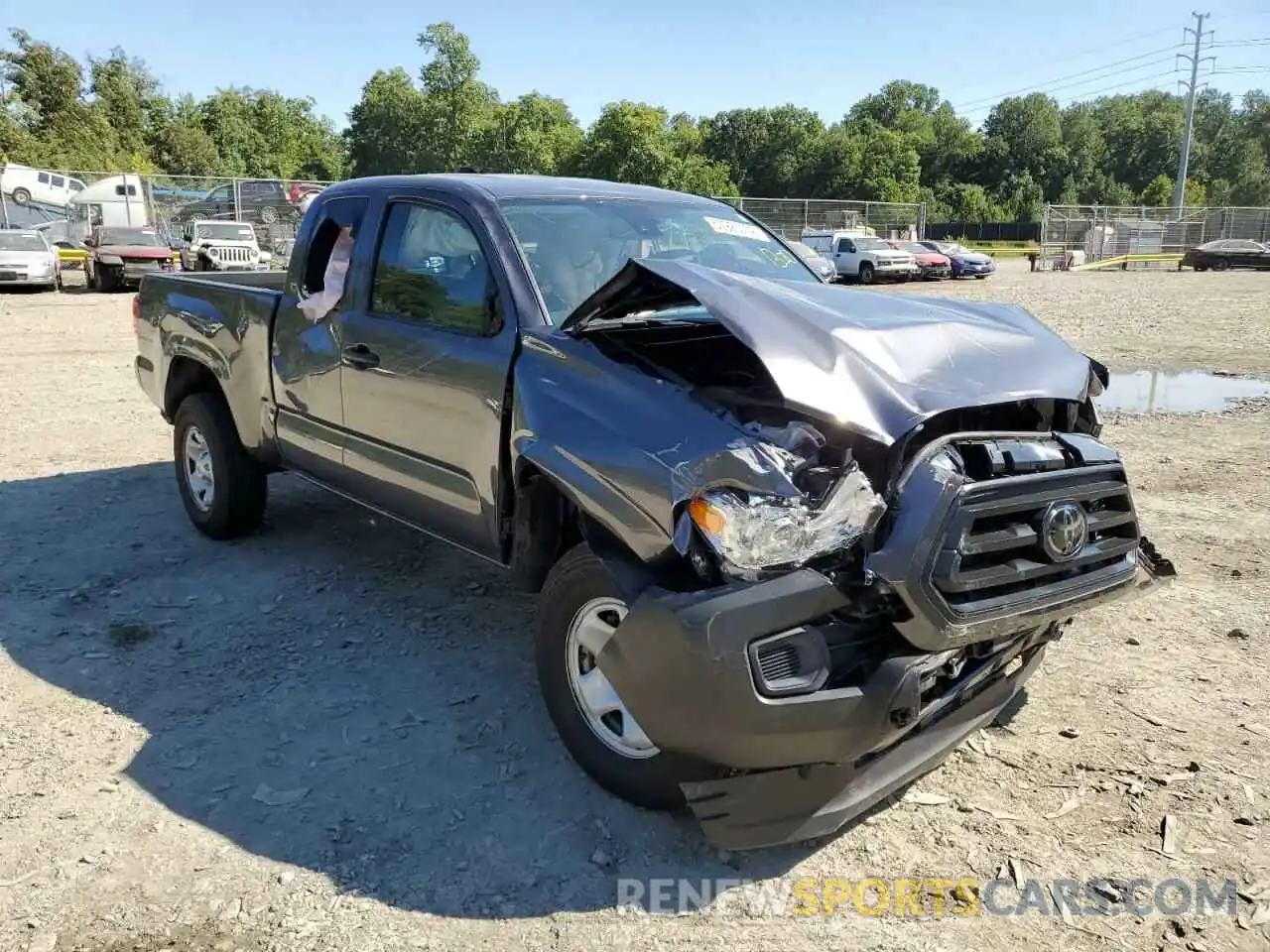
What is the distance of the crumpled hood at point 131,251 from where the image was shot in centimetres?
2355

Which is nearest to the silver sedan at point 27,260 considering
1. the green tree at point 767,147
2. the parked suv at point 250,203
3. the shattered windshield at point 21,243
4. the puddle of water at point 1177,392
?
the shattered windshield at point 21,243

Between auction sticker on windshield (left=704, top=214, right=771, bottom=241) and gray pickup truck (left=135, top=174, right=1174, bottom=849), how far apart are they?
1.55ft

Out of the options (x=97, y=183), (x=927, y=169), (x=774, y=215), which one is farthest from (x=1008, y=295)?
(x=927, y=169)

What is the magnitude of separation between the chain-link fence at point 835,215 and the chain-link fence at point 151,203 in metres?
17.6

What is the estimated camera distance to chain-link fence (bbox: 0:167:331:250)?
3150 cm

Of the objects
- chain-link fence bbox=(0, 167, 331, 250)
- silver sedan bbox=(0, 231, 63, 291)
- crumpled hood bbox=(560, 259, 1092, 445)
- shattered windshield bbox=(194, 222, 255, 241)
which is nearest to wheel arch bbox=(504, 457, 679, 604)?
crumpled hood bbox=(560, 259, 1092, 445)

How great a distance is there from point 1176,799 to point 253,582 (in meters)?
4.25

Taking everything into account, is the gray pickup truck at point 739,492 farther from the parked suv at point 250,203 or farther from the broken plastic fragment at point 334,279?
the parked suv at point 250,203

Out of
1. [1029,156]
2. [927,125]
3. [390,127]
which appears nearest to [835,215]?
[390,127]

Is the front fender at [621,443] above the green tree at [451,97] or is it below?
below

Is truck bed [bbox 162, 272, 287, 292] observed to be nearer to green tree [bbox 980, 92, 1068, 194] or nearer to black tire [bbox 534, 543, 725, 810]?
black tire [bbox 534, 543, 725, 810]

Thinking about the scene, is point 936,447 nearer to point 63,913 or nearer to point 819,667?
point 819,667

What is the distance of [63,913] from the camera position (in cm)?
271

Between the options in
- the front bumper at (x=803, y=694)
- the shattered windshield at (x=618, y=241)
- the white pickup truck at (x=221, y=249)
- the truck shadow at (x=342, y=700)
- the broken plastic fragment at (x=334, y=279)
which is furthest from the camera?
the white pickup truck at (x=221, y=249)
